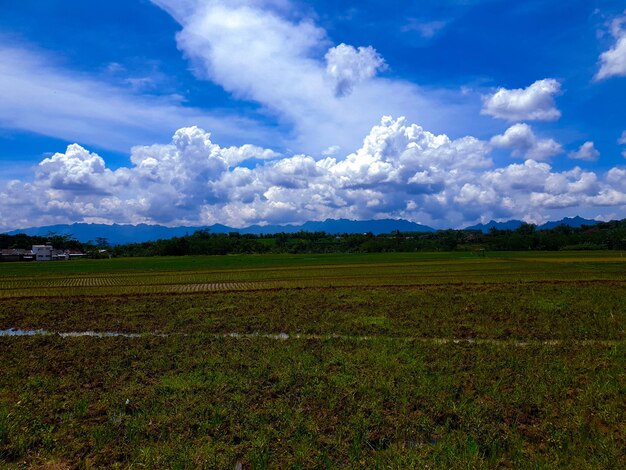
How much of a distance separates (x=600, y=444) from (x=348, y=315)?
11962 millimetres

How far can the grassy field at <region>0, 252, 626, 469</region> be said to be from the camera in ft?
21.5

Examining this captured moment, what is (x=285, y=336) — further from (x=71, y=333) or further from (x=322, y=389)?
(x=71, y=333)

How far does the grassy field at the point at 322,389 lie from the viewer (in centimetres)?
657

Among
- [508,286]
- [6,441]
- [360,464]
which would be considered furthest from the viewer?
[508,286]

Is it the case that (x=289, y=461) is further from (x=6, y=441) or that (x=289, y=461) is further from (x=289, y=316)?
(x=289, y=316)

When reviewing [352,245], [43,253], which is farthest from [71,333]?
[352,245]

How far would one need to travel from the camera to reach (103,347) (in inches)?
524

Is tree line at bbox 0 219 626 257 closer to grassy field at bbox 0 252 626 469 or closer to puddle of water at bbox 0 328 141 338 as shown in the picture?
grassy field at bbox 0 252 626 469

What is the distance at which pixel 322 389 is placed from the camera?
8953 mm

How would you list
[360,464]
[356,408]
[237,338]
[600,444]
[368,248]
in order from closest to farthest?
1. [360,464]
2. [600,444]
3. [356,408]
4. [237,338]
5. [368,248]

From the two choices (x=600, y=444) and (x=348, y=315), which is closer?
(x=600, y=444)

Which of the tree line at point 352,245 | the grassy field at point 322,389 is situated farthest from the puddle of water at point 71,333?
the tree line at point 352,245

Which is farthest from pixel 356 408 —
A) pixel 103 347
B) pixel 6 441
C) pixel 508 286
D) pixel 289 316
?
pixel 508 286

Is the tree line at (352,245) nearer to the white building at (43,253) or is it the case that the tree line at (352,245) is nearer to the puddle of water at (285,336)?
the white building at (43,253)
